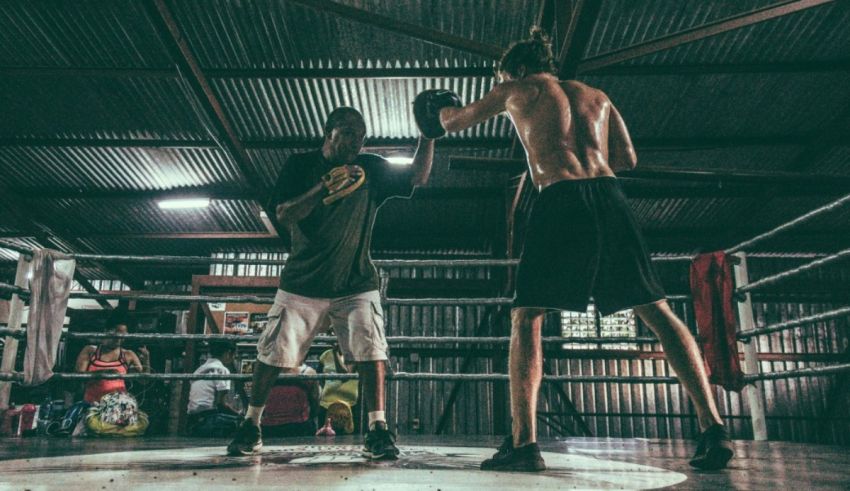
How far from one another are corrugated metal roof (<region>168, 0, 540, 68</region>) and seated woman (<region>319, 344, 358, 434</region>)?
2.76 metres

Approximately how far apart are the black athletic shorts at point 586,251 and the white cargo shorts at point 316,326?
0.73 metres

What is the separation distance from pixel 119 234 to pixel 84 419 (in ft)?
19.0

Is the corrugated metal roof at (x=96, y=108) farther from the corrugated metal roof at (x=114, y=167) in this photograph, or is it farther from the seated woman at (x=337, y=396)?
the seated woman at (x=337, y=396)

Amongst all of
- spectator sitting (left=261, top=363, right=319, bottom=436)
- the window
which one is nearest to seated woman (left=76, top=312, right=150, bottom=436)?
spectator sitting (left=261, top=363, right=319, bottom=436)

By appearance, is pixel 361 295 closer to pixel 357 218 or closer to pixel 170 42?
pixel 357 218

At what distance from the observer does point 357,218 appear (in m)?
2.49

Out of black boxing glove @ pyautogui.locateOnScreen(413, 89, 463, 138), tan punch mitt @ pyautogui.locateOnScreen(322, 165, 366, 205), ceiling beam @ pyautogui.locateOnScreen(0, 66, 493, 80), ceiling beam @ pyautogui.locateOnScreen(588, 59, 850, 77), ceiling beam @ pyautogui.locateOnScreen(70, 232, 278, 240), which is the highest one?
ceiling beam @ pyautogui.locateOnScreen(0, 66, 493, 80)

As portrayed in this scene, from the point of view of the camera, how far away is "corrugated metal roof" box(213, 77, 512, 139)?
5.99 metres

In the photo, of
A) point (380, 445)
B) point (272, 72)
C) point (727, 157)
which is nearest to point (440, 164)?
point (272, 72)

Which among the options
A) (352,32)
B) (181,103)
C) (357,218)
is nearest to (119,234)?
(181,103)

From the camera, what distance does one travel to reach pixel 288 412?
16.8 ft

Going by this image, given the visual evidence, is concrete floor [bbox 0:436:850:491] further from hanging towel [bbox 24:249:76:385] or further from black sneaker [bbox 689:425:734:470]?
hanging towel [bbox 24:249:76:385]

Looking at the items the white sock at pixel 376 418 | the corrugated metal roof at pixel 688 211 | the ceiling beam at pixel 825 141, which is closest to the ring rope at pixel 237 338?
the white sock at pixel 376 418

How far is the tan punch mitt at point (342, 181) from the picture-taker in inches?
92.9
